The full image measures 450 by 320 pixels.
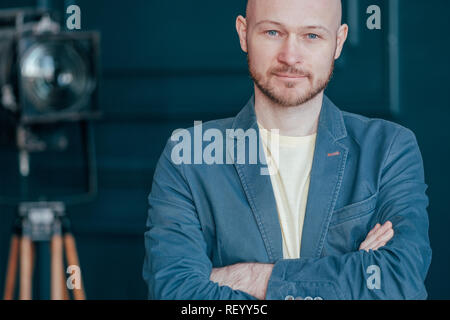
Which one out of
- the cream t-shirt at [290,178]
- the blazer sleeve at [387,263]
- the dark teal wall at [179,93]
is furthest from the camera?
the dark teal wall at [179,93]

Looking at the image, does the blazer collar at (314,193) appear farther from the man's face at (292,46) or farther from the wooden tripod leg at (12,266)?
the wooden tripod leg at (12,266)

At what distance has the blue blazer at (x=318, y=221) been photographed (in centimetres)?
125

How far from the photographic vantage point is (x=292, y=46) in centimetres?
129

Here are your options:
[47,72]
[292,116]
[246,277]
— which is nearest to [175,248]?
[246,277]

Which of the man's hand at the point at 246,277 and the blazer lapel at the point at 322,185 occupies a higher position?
the blazer lapel at the point at 322,185

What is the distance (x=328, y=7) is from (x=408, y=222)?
0.49 m

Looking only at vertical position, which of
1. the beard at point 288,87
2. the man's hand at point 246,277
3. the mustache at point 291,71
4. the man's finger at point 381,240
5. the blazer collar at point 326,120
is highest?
the mustache at point 291,71

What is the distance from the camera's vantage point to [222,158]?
4.66 ft

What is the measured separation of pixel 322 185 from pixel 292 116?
174mm

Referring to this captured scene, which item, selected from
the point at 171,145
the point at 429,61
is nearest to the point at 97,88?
the point at 171,145

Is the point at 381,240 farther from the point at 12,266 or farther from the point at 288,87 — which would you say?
the point at 12,266

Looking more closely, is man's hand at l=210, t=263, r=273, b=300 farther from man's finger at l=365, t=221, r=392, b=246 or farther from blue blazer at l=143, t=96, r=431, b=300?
man's finger at l=365, t=221, r=392, b=246

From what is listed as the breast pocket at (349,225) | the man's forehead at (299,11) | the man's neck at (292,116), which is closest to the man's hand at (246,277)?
the breast pocket at (349,225)

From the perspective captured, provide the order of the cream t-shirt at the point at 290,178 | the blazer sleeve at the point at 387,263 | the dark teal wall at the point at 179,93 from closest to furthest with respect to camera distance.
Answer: the blazer sleeve at the point at 387,263, the cream t-shirt at the point at 290,178, the dark teal wall at the point at 179,93
